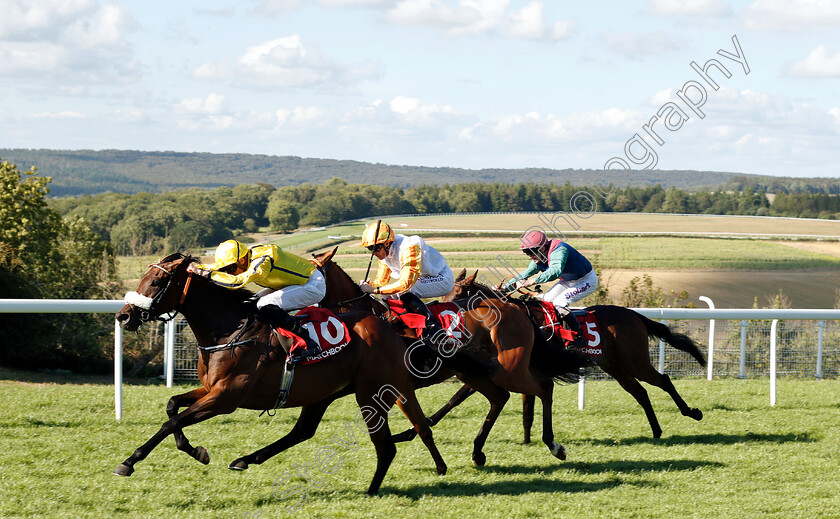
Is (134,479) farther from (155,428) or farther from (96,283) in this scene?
(96,283)

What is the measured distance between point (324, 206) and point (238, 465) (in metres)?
31.1

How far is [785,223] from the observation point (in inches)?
2131

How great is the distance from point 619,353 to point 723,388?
7.03 feet

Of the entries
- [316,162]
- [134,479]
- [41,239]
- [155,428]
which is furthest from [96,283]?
[316,162]

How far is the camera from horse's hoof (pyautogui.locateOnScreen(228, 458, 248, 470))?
466 centimetres

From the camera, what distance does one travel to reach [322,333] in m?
4.60

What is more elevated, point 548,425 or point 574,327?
point 574,327

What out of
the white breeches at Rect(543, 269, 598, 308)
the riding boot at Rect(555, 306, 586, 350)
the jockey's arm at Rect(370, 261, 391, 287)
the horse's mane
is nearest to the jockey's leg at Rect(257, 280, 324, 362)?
the horse's mane

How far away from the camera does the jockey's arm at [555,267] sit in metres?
5.99

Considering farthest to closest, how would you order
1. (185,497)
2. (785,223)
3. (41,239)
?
(785,223)
(41,239)
(185,497)

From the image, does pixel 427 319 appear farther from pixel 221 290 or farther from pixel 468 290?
pixel 221 290

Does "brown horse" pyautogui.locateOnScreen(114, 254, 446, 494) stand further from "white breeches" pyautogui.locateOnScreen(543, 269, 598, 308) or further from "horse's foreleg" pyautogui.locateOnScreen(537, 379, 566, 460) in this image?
"white breeches" pyautogui.locateOnScreen(543, 269, 598, 308)

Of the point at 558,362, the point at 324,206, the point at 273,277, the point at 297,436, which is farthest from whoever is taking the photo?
the point at 324,206

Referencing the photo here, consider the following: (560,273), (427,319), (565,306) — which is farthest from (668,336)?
(427,319)
